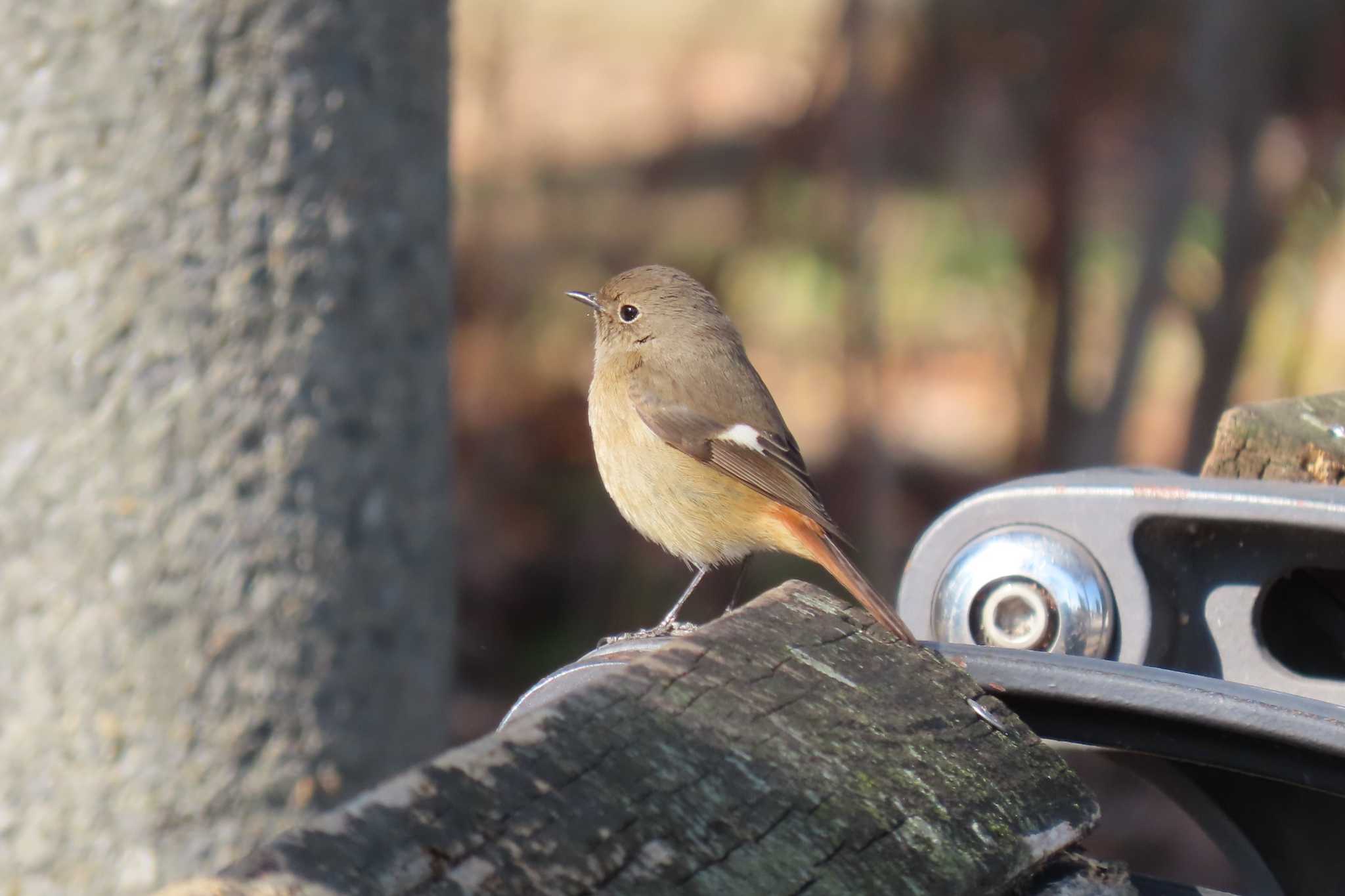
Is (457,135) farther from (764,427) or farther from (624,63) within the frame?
(764,427)

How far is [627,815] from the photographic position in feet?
3.86

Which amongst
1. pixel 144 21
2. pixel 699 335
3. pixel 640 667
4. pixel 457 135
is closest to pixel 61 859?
pixel 144 21

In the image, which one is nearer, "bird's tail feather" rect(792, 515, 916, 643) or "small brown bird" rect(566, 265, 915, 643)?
"bird's tail feather" rect(792, 515, 916, 643)

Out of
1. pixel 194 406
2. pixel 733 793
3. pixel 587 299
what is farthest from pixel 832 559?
pixel 733 793

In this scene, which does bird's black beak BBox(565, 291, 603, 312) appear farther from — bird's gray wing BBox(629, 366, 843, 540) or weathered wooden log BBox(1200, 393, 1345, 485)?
weathered wooden log BBox(1200, 393, 1345, 485)

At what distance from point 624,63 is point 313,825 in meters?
7.34

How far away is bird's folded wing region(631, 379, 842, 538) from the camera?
12.2ft

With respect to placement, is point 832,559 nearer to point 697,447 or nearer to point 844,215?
point 697,447

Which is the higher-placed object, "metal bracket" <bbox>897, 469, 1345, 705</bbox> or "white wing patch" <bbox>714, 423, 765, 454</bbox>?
"metal bracket" <bbox>897, 469, 1345, 705</bbox>

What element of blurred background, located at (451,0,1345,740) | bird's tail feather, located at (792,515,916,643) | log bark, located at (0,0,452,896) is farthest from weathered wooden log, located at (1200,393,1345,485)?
blurred background, located at (451,0,1345,740)

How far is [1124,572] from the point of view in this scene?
210 cm

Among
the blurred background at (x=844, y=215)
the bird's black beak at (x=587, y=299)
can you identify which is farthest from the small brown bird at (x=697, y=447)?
the blurred background at (x=844, y=215)

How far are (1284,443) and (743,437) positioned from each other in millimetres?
1767

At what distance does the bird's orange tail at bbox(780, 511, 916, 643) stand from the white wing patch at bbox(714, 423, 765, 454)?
228 millimetres
